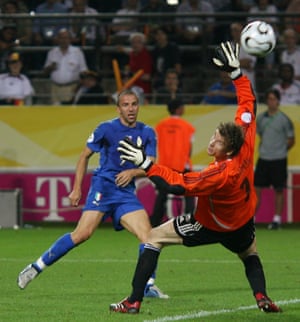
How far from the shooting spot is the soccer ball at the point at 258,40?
1096 cm

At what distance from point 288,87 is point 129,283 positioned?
8548 mm

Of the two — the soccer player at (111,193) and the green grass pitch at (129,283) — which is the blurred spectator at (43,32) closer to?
the green grass pitch at (129,283)

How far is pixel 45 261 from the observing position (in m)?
10.8

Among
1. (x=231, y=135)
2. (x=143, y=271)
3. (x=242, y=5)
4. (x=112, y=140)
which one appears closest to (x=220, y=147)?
(x=231, y=135)

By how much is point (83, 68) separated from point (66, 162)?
1.97 metres

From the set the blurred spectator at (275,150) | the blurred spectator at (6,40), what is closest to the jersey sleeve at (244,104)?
the blurred spectator at (275,150)

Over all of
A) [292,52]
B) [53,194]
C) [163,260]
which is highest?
[292,52]

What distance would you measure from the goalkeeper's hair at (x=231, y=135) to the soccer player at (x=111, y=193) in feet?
4.95

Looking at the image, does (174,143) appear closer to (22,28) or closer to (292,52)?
(292,52)

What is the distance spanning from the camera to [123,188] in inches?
439

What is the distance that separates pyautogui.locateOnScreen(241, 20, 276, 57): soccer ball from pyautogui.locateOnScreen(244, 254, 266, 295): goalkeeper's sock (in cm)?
225

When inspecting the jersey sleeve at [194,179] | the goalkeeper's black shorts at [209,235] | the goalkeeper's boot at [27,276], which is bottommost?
the goalkeeper's boot at [27,276]

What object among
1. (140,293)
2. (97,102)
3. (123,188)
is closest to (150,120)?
(97,102)

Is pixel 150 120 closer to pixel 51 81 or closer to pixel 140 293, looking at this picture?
pixel 51 81
